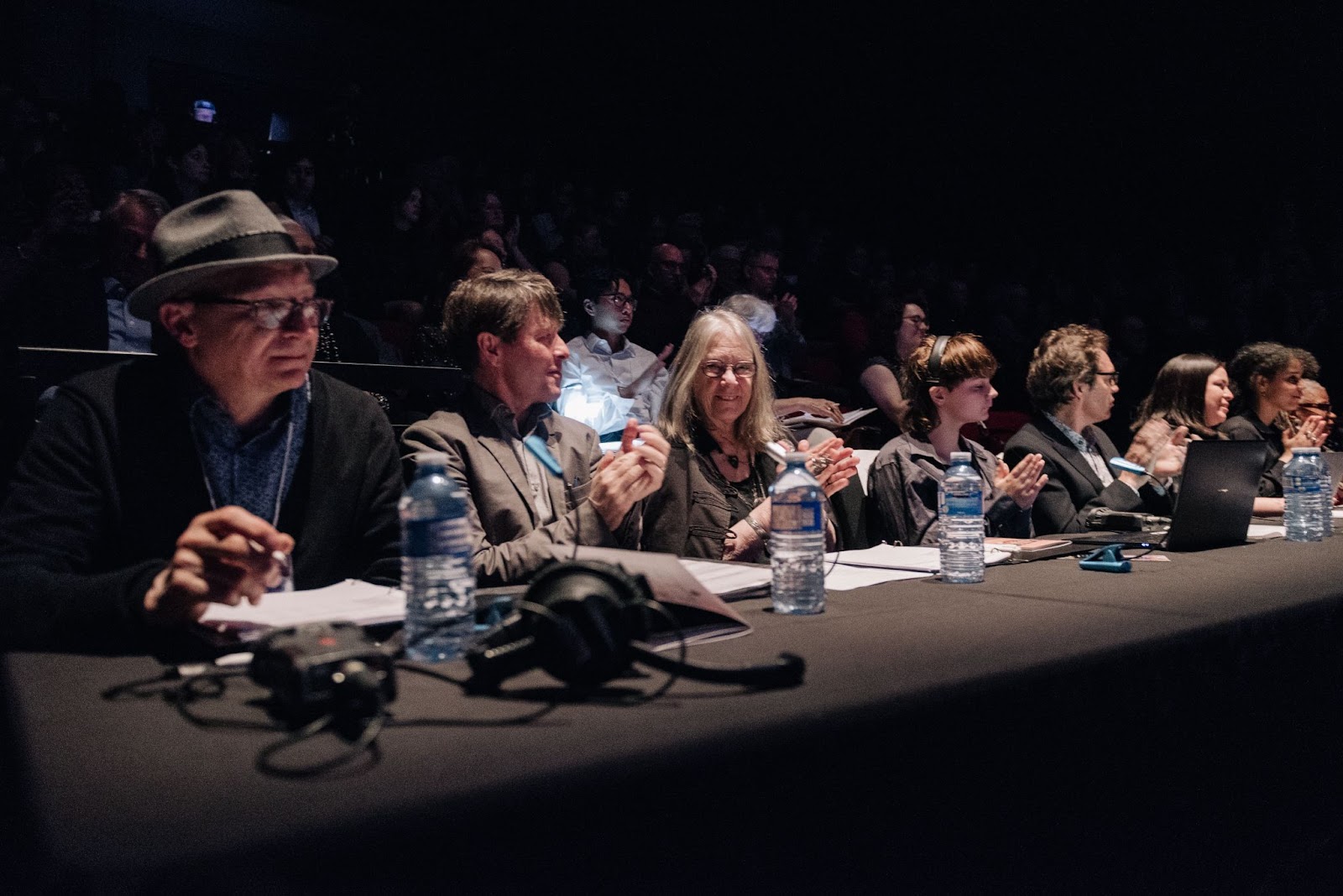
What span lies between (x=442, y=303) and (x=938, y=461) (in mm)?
2087

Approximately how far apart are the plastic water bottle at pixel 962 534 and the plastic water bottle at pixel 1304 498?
41.5 inches

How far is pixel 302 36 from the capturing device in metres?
8.02

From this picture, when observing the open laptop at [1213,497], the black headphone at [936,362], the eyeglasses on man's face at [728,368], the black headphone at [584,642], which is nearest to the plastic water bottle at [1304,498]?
the open laptop at [1213,497]

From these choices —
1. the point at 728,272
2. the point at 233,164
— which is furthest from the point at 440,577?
the point at 728,272

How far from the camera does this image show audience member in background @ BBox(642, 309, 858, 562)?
2312 mm

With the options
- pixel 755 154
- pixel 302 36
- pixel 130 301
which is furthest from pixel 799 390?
pixel 302 36

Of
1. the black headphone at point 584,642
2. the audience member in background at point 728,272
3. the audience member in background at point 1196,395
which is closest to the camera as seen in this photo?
the black headphone at point 584,642

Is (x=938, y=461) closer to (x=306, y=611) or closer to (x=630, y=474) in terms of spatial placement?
(x=630, y=474)

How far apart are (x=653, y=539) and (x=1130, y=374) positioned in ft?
18.9

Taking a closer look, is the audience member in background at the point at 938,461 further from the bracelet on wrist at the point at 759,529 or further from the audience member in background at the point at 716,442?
the bracelet on wrist at the point at 759,529

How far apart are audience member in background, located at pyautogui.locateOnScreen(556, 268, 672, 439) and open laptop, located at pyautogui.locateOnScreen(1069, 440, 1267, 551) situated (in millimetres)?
2763

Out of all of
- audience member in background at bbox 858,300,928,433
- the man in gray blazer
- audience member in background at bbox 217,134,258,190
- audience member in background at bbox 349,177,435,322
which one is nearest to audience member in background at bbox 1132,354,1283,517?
audience member in background at bbox 858,300,928,433

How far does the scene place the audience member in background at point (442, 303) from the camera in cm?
378

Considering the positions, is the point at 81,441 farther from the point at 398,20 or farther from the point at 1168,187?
A: the point at 1168,187
